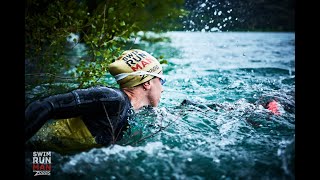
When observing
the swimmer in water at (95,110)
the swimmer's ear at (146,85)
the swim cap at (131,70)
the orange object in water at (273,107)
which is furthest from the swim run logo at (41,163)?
the orange object in water at (273,107)

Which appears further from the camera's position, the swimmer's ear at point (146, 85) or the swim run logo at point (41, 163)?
the swimmer's ear at point (146, 85)

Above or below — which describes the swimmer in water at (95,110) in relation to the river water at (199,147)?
above

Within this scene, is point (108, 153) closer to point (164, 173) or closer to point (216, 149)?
point (164, 173)

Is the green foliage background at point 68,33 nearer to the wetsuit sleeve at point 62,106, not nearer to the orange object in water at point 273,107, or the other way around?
the wetsuit sleeve at point 62,106

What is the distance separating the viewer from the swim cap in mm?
3574

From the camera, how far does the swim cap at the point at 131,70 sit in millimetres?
3574

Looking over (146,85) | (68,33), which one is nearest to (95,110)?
(146,85)

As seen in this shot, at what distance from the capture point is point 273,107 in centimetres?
456

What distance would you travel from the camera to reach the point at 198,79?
26.0 ft

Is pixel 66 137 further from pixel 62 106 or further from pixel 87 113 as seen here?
pixel 62 106

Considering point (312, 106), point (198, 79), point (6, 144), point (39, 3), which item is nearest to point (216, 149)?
point (312, 106)

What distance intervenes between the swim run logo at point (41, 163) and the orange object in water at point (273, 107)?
2.91 m

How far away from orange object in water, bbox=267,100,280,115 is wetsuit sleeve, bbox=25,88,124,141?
246cm

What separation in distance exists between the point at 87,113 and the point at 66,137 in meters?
0.50
